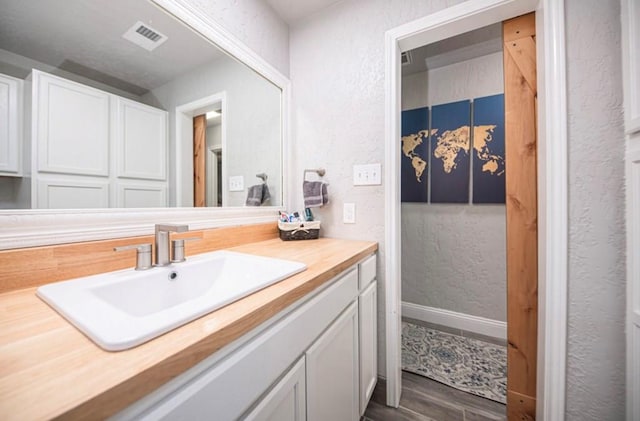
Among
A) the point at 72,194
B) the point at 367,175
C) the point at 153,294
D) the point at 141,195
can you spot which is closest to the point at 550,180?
the point at 367,175

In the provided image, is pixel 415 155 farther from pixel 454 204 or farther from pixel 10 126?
pixel 10 126

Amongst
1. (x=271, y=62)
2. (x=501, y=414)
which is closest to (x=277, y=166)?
(x=271, y=62)

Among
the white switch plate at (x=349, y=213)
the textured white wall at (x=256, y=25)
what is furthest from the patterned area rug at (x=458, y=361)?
the textured white wall at (x=256, y=25)

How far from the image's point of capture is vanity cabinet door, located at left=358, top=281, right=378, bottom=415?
109cm

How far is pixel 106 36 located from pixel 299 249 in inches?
41.6

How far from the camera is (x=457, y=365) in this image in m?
1.58

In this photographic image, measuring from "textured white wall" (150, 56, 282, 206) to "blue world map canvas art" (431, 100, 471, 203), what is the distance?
1.32 meters

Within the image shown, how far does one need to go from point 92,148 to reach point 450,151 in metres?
2.19

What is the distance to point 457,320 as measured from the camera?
1984 millimetres

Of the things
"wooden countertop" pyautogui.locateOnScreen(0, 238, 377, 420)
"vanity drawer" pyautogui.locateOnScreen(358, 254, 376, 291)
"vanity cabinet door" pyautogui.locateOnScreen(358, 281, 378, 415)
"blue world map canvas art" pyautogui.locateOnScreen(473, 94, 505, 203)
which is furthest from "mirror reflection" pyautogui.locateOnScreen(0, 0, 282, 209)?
"blue world map canvas art" pyautogui.locateOnScreen(473, 94, 505, 203)

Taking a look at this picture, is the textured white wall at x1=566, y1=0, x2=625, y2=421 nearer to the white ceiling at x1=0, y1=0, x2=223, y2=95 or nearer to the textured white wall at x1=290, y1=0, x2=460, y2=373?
the textured white wall at x1=290, y1=0, x2=460, y2=373

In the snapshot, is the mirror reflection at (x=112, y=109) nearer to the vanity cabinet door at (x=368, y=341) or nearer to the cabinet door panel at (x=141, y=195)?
the cabinet door panel at (x=141, y=195)

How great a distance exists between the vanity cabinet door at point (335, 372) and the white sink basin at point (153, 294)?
28 cm

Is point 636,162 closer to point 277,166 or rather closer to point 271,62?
point 277,166
